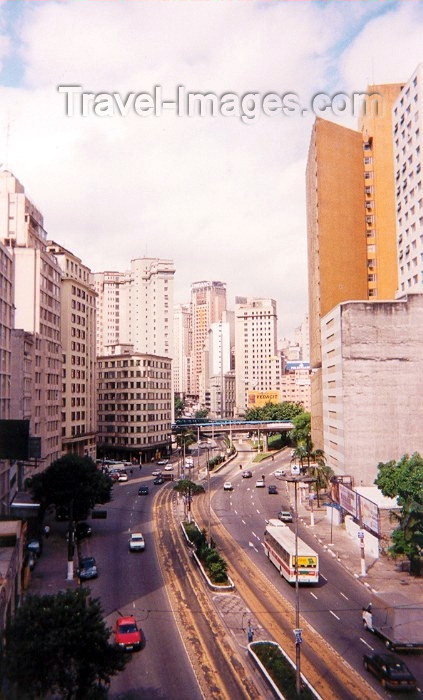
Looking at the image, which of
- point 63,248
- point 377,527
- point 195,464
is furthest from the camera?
point 195,464

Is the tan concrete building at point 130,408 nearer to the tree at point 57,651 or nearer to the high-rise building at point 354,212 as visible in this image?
the high-rise building at point 354,212

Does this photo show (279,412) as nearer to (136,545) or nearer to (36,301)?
(36,301)

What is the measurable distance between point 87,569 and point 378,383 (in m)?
44.1

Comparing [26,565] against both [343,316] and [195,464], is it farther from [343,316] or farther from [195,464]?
[195,464]

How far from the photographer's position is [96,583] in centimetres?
4912

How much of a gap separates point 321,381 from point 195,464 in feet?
179

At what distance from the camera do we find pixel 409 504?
5041 centimetres

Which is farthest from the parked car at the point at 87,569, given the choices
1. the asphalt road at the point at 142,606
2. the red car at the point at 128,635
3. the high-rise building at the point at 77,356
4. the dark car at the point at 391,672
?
the high-rise building at the point at 77,356

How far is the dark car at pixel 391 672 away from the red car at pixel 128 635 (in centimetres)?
1396

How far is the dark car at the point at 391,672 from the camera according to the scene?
30.2 metres

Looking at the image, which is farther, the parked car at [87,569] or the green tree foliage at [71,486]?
the green tree foliage at [71,486]

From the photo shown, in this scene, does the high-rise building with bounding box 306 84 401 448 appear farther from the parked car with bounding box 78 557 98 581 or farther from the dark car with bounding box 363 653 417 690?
the dark car with bounding box 363 653 417 690

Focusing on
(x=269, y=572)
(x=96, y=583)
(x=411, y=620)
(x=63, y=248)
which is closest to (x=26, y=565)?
(x=96, y=583)

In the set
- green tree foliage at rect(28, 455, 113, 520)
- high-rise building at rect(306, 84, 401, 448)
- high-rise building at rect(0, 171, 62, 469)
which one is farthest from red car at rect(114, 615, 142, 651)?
high-rise building at rect(306, 84, 401, 448)
